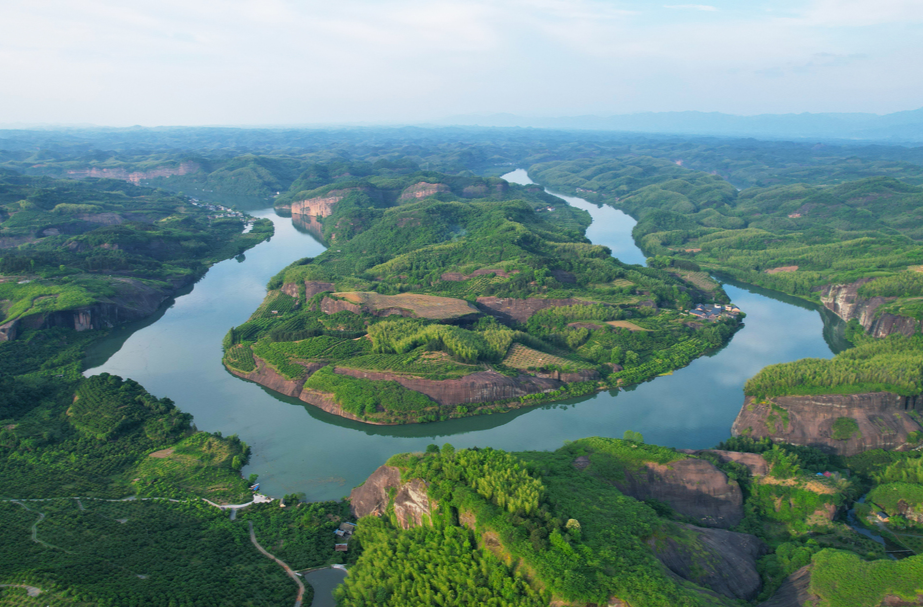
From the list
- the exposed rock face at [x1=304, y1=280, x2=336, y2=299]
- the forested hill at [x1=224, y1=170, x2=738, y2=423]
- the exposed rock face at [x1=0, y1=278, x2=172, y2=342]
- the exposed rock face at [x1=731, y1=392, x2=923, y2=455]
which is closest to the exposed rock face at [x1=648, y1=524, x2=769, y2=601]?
the exposed rock face at [x1=731, y1=392, x2=923, y2=455]

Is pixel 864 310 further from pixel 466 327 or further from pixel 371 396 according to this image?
pixel 371 396

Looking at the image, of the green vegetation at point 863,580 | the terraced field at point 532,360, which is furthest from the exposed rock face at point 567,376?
the green vegetation at point 863,580

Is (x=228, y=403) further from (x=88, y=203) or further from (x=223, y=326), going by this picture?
(x=88, y=203)

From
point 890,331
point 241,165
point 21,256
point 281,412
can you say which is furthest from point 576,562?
point 241,165

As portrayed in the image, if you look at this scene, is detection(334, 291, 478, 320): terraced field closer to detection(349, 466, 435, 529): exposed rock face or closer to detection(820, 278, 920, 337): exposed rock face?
detection(349, 466, 435, 529): exposed rock face

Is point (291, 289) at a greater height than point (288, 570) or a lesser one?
greater

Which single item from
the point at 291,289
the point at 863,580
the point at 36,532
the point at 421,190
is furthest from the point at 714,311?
the point at 421,190

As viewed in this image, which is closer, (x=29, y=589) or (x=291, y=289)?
(x=29, y=589)
